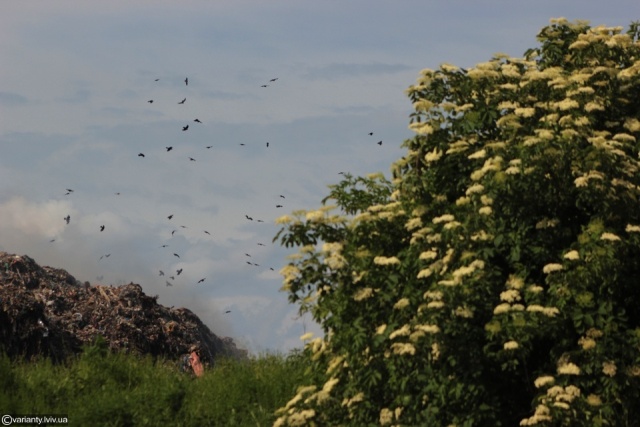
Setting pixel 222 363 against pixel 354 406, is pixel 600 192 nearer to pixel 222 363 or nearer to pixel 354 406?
pixel 354 406

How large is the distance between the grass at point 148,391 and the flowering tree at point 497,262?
8.57ft

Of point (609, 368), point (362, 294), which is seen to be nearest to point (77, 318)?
point (362, 294)

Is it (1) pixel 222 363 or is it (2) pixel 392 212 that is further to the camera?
(1) pixel 222 363

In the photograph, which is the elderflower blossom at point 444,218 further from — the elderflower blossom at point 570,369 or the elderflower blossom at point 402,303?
the elderflower blossom at point 570,369

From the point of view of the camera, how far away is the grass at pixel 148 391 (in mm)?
17344

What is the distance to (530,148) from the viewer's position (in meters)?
13.2

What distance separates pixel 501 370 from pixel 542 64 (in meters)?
5.18

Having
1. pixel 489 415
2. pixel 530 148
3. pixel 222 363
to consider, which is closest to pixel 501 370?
pixel 489 415

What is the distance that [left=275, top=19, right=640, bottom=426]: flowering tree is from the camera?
12.7m

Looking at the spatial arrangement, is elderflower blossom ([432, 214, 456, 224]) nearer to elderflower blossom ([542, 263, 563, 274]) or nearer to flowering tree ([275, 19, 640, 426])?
flowering tree ([275, 19, 640, 426])

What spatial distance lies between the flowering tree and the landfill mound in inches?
373

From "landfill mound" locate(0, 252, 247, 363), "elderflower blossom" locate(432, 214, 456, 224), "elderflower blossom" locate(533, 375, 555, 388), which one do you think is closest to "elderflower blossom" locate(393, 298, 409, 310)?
"elderflower blossom" locate(432, 214, 456, 224)

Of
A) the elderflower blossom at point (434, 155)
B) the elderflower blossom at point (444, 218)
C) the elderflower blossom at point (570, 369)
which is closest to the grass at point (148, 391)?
the elderflower blossom at point (444, 218)

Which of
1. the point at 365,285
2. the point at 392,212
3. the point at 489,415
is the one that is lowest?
the point at 489,415
